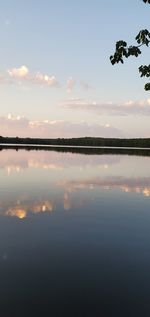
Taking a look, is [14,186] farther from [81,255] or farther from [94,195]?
[81,255]

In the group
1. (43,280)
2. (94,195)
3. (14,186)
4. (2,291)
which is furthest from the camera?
(14,186)

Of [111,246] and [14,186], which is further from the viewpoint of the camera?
[14,186]

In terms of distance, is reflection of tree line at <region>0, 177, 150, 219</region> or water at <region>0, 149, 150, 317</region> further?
reflection of tree line at <region>0, 177, 150, 219</region>

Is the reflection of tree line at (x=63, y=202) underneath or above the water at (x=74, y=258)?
underneath

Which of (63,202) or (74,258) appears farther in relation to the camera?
(63,202)

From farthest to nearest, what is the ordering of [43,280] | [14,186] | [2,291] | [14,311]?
1. [14,186]
2. [43,280]
3. [2,291]
4. [14,311]

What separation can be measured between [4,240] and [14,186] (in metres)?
16.5

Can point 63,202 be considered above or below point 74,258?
below

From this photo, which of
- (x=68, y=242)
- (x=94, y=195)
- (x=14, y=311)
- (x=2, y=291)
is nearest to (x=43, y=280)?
(x=2, y=291)

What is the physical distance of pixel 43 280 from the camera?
9.82 m

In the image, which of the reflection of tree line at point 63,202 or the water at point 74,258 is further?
the reflection of tree line at point 63,202

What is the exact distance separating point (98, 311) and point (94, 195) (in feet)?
59.3

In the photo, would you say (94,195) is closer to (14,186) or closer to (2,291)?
(14,186)

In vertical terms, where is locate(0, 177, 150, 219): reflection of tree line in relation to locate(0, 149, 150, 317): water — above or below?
below
